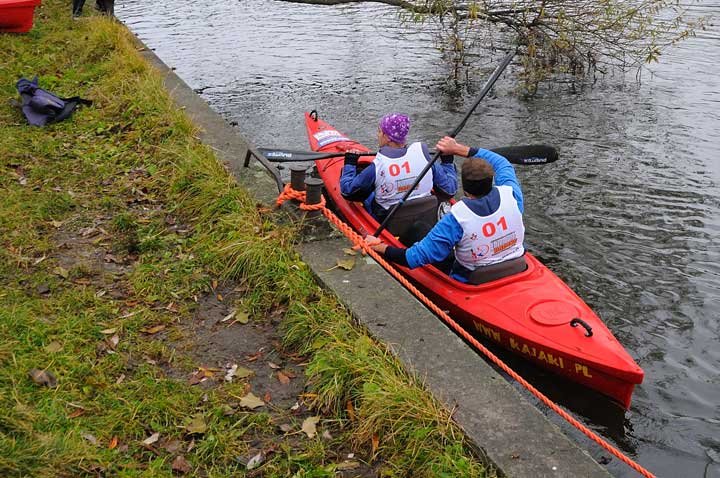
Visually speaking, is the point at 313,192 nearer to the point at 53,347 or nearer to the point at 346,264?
the point at 346,264

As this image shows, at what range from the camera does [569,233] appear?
7.20m

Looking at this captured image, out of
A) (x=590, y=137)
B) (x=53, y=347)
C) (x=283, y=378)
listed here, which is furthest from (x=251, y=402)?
(x=590, y=137)

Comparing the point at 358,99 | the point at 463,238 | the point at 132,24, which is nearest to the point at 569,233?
the point at 463,238

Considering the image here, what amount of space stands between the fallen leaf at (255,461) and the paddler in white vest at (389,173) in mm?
3478

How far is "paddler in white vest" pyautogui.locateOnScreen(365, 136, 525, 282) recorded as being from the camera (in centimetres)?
489

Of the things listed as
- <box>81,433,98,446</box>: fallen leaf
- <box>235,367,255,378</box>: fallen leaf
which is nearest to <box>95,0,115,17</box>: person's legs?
<box>235,367,255,378</box>: fallen leaf

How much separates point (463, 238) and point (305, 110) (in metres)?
6.84

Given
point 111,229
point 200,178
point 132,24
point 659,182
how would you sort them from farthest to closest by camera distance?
1. point 132,24
2. point 659,182
3. point 200,178
4. point 111,229

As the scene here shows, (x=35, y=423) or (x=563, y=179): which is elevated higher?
(x=35, y=423)

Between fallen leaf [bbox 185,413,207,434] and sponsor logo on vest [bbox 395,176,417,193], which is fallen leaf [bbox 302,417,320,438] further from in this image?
sponsor logo on vest [bbox 395,176,417,193]

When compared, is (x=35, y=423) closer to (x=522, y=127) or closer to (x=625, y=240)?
(x=625, y=240)

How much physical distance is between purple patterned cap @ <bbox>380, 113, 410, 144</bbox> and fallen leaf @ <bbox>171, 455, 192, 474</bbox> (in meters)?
3.86

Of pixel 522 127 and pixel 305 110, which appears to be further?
pixel 305 110

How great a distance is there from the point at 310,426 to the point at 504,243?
2457 mm
